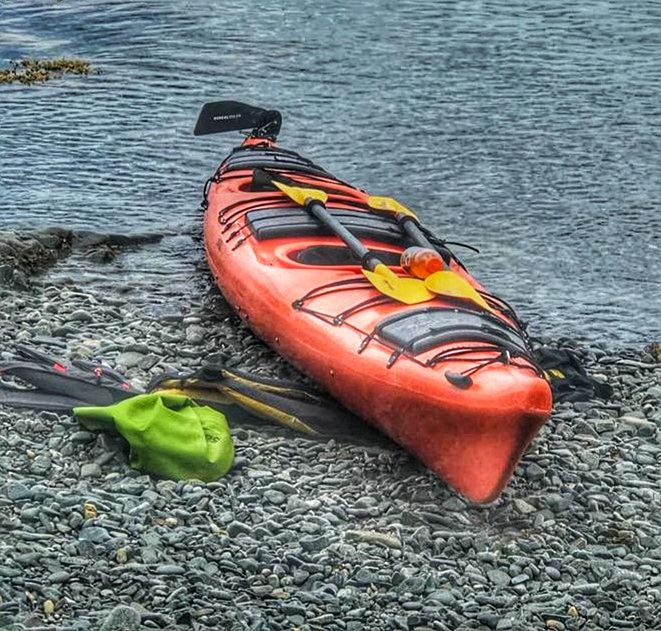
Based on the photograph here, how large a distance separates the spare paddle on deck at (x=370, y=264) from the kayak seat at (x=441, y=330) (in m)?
0.21

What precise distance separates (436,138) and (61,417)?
8.87m

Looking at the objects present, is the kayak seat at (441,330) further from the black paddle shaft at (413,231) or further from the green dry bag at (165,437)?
the black paddle shaft at (413,231)

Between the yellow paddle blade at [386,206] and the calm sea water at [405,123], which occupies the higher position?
the yellow paddle blade at [386,206]

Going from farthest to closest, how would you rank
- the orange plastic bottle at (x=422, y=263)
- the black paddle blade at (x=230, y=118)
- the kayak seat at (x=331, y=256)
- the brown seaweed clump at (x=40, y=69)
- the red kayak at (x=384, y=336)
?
1. the brown seaweed clump at (x=40, y=69)
2. the black paddle blade at (x=230, y=118)
3. the kayak seat at (x=331, y=256)
4. the orange plastic bottle at (x=422, y=263)
5. the red kayak at (x=384, y=336)

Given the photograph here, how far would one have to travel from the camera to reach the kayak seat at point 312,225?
9.48 metres

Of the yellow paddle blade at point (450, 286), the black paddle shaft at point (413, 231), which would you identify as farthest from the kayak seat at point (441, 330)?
the black paddle shaft at point (413, 231)

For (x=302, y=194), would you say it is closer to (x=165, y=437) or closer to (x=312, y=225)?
(x=312, y=225)

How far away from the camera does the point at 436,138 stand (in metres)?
15.5

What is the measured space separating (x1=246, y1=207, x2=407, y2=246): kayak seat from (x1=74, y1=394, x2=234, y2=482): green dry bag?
2443mm

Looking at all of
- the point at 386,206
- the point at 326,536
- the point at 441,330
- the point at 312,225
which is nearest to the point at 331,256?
the point at 312,225

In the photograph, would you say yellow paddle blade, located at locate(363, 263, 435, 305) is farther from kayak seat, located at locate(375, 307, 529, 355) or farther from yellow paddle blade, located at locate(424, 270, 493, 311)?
kayak seat, located at locate(375, 307, 529, 355)

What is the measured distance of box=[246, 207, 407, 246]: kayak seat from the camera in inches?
373

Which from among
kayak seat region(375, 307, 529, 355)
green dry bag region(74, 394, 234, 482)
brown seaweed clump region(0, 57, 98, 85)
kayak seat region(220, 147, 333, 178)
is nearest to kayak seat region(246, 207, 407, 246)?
kayak seat region(220, 147, 333, 178)

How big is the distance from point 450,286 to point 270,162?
144 inches
